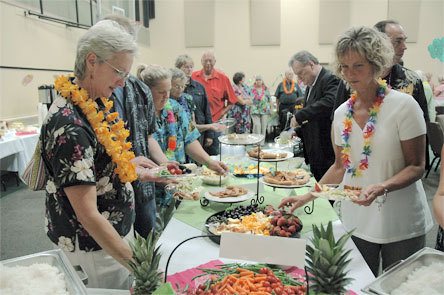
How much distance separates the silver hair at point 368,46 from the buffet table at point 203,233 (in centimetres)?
→ 69

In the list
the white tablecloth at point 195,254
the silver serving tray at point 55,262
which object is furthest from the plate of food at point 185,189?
the silver serving tray at point 55,262

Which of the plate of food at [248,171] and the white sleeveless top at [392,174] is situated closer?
the white sleeveless top at [392,174]

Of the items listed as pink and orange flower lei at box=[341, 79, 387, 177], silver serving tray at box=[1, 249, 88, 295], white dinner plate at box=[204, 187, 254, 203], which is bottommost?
white dinner plate at box=[204, 187, 254, 203]

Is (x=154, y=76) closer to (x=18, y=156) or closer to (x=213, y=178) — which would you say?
(x=213, y=178)

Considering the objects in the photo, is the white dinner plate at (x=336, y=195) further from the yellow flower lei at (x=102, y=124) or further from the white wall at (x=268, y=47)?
the white wall at (x=268, y=47)

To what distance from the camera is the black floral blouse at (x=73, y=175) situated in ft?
3.50

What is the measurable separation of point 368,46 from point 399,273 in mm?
880

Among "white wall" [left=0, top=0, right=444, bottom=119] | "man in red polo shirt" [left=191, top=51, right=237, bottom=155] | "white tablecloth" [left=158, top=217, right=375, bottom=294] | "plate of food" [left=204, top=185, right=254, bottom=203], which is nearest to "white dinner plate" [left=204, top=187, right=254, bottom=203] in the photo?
"plate of food" [left=204, top=185, right=254, bottom=203]

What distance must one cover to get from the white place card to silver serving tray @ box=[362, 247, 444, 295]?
183mm

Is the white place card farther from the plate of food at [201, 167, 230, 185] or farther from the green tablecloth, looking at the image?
the plate of food at [201, 167, 230, 185]

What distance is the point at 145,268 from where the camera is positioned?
865 millimetres

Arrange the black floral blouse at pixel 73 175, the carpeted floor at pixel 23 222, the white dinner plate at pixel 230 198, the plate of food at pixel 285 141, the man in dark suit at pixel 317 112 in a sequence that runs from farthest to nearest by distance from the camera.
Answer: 1. the plate of food at pixel 285 141
2. the carpeted floor at pixel 23 222
3. the man in dark suit at pixel 317 112
4. the white dinner plate at pixel 230 198
5. the black floral blouse at pixel 73 175

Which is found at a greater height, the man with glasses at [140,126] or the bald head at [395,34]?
the bald head at [395,34]

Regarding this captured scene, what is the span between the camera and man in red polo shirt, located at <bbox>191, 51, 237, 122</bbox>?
14.8ft
